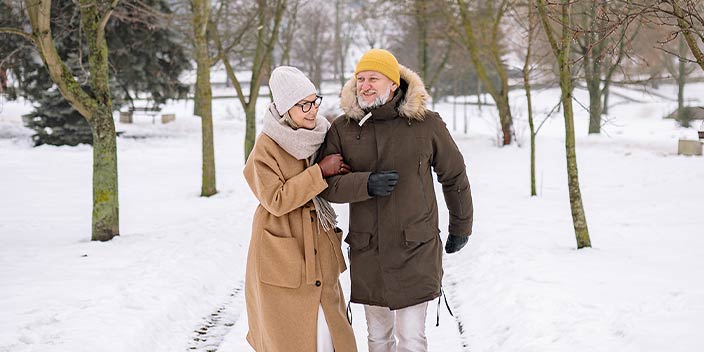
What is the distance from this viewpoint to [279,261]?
3.73 meters

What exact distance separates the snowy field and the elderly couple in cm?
134

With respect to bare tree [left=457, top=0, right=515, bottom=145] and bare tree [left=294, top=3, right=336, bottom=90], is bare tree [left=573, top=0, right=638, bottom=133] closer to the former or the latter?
bare tree [left=457, top=0, right=515, bottom=145]

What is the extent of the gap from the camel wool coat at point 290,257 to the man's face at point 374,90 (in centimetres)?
50

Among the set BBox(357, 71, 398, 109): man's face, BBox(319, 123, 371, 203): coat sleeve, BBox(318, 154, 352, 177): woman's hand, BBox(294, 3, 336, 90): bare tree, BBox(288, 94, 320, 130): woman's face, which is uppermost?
BBox(294, 3, 336, 90): bare tree

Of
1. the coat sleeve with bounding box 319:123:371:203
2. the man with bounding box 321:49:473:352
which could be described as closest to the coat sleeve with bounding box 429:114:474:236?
the man with bounding box 321:49:473:352

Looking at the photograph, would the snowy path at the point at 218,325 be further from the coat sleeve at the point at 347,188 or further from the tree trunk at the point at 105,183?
the tree trunk at the point at 105,183

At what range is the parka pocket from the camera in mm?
3912

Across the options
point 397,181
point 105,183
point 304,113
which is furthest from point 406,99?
point 105,183

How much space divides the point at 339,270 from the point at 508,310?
215cm

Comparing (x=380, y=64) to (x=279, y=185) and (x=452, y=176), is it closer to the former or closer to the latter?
(x=452, y=176)

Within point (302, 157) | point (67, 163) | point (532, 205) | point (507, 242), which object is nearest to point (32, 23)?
point (302, 157)

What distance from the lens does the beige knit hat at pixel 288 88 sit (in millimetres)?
3674

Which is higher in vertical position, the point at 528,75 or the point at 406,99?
the point at 528,75

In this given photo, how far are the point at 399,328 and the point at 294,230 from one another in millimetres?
881
